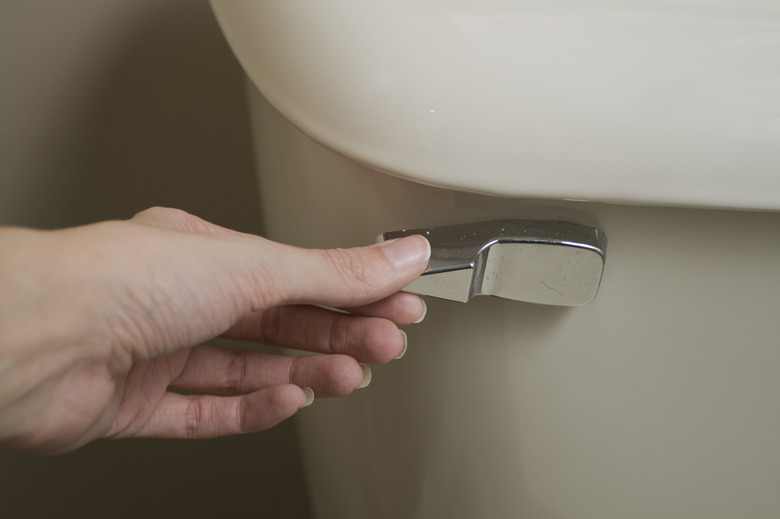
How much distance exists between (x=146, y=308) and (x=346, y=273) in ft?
0.23

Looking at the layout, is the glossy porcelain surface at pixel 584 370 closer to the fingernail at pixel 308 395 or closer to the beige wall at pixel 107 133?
the fingernail at pixel 308 395

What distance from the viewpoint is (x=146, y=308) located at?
28 cm

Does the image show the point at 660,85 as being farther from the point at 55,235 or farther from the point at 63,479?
the point at 63,479

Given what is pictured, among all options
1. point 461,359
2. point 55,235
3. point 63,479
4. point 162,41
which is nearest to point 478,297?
point 461,359

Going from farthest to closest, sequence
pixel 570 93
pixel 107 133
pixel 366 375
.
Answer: pixel 107 133 < pixel 366 375 < pixel 570 93

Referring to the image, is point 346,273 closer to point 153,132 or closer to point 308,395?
point 308,395

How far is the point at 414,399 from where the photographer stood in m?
0.36

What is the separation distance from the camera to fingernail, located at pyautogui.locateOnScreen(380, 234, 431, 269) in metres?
0.28

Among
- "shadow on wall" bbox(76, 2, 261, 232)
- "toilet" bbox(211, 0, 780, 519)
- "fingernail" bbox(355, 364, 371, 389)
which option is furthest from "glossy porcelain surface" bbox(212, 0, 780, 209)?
"shadow on wall" bbox(76, 2, 261, 232)

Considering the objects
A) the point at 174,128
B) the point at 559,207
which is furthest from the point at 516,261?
the point at 174,128

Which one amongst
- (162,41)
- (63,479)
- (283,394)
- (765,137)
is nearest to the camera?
(765,137)

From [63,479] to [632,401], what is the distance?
0.52 meters

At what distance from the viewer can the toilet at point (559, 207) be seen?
9.4 inches

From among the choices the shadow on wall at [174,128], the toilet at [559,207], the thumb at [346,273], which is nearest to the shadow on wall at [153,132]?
the shadow on wall at [174,128]
